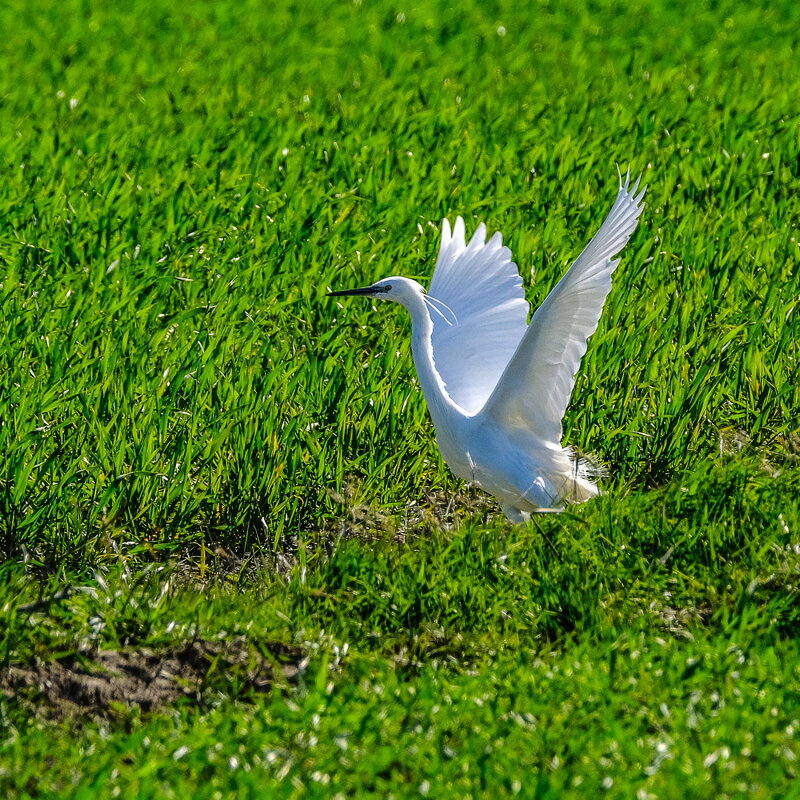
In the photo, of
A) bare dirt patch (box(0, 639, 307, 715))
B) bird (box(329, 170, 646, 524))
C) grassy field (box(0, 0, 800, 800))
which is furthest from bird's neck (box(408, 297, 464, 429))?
bare dirt patch (box(0, 639, 307, 715))

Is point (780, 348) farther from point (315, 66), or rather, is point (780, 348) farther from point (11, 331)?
point (315, 66)

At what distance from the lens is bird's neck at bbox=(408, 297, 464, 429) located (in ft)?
13.4

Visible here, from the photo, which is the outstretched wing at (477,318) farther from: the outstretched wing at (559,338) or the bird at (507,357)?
the outstretched wing at (559,338)

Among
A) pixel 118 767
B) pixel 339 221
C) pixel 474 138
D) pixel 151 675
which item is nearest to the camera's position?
pixel 118 767

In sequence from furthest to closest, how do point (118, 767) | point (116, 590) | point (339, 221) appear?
point (339, 221), point (116, 590), point (118, 767)

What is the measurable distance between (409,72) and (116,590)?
5.42 meters

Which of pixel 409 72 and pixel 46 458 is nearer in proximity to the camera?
pixel 46 458

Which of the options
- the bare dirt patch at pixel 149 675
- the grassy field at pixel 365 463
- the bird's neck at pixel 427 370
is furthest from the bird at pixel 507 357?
the bare dirt patch at pixel 149 675

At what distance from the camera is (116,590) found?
11.8 feet

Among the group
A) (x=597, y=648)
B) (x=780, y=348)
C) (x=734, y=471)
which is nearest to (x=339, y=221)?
(x=780, y=348)

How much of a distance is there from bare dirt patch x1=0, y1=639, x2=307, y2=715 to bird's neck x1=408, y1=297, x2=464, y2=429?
3.13ft

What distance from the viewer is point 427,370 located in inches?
163

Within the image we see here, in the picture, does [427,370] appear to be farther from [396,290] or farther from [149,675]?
[149,675]

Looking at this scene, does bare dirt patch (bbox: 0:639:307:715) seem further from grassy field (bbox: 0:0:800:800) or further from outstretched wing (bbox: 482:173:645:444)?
outstretched wing (bbox: 482:173:645:444)
